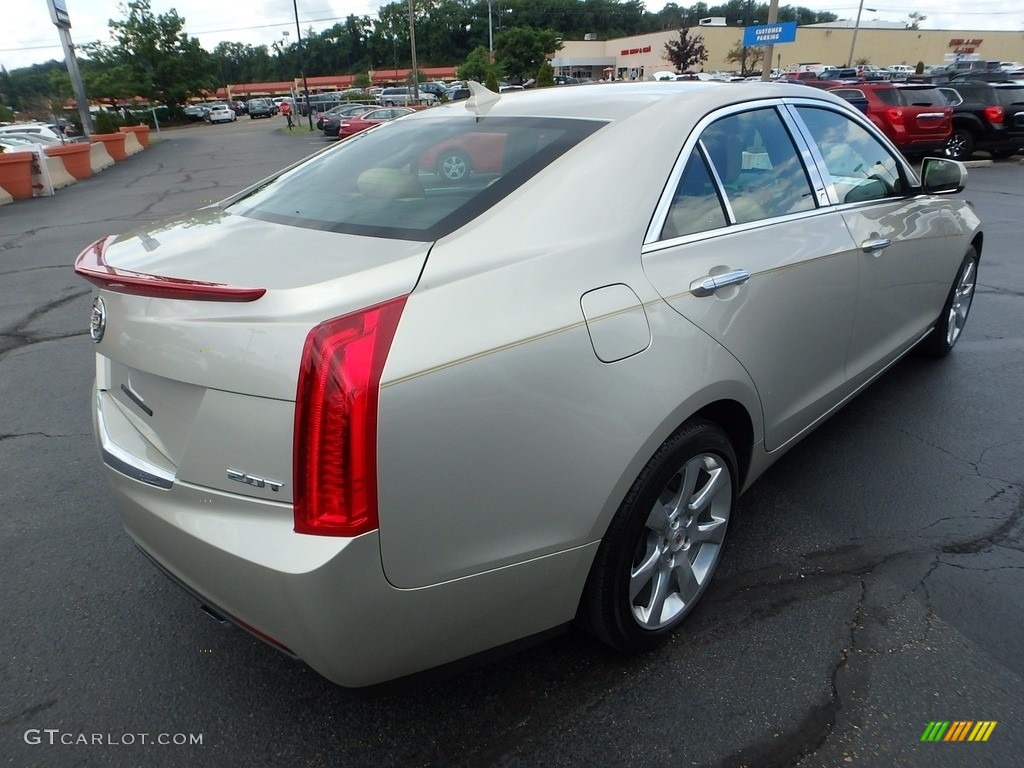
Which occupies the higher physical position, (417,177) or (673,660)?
(417,177)

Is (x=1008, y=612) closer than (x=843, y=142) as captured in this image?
Yes

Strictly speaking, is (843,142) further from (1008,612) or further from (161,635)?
(161,635)

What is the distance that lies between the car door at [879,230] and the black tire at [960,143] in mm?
14963

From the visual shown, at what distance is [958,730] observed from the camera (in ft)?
6.75

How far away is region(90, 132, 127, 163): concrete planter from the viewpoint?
23.5 m

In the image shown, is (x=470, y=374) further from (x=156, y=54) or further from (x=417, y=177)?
(x=156, y=54)

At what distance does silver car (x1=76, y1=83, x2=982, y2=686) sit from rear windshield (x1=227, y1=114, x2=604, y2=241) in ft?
0.05

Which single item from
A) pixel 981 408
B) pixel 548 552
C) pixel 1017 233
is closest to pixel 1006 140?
pixel 1017 233

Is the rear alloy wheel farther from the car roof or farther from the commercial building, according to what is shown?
the commercial building

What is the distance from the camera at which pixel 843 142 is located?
11.0 feet

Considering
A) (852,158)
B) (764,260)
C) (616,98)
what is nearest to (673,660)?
(764,260)

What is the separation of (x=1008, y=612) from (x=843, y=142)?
6.93ft

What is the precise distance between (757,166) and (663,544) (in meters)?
1.50

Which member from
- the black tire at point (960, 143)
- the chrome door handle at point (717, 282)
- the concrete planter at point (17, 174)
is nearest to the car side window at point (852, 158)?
the chrome door handle at point (717, 282)
